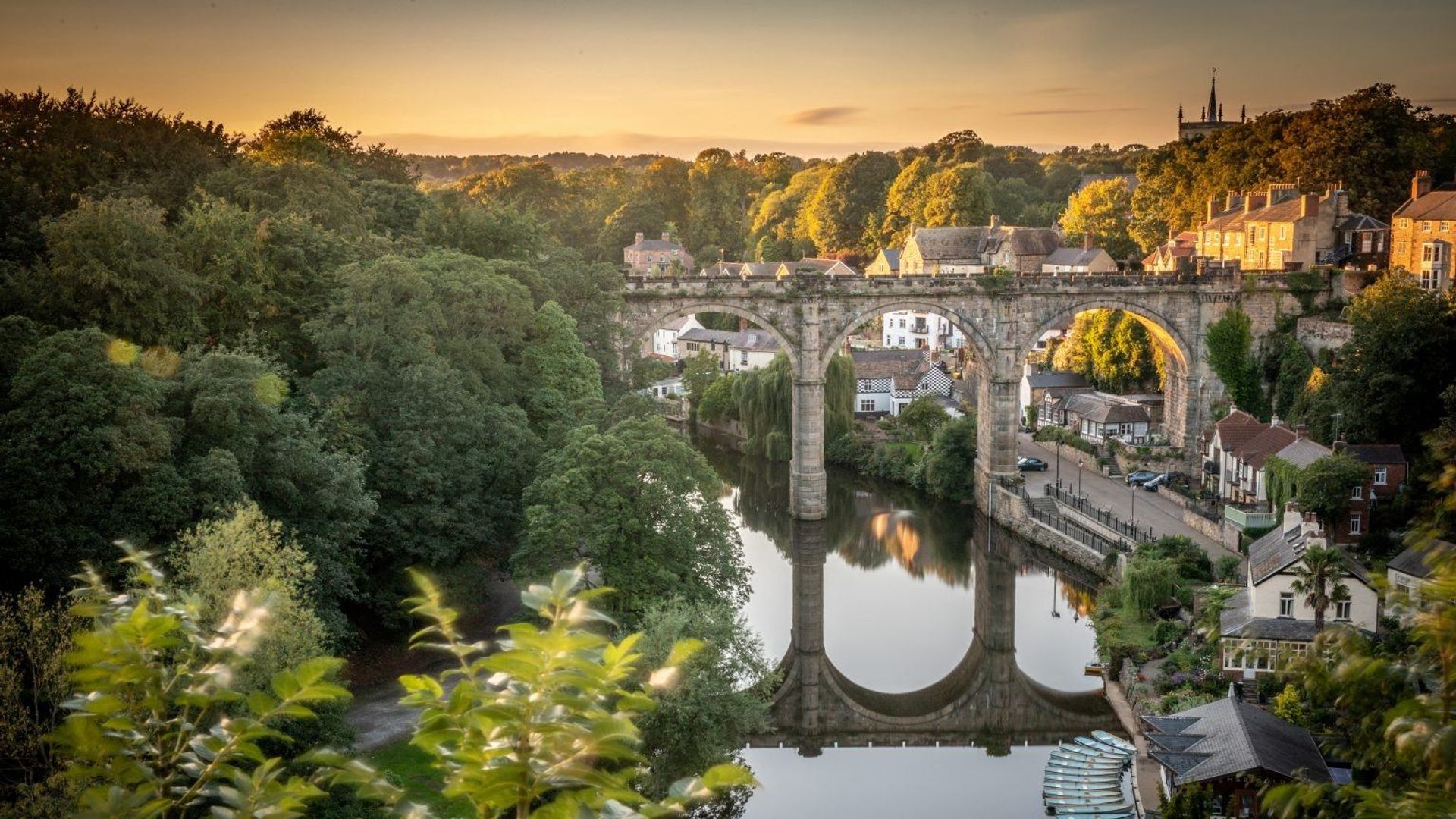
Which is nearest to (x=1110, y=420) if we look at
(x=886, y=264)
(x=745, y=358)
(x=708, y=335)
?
(x=745, y=358)

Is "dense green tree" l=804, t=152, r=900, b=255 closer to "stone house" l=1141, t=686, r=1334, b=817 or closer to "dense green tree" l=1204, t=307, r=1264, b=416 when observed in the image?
"dense green tree" l=1204, t=307, r=1264, b=416

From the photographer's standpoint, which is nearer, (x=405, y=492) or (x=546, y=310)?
(x=405, y=492)

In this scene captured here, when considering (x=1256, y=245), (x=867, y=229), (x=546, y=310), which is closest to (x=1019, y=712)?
(x=546, y=310)

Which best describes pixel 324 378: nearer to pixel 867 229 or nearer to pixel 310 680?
pixel 310 680

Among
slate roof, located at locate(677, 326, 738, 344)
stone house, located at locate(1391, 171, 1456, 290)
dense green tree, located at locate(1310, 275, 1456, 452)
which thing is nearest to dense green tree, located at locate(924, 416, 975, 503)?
dense green tree, located at locate(1310, 275, 1456, 452)

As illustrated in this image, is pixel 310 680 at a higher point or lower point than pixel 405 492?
higher

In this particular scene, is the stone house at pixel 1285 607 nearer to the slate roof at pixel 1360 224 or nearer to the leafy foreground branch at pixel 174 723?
the leafy foreground branch at pixel 174 723

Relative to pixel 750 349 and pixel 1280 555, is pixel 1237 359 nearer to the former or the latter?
pixel 1280 555
